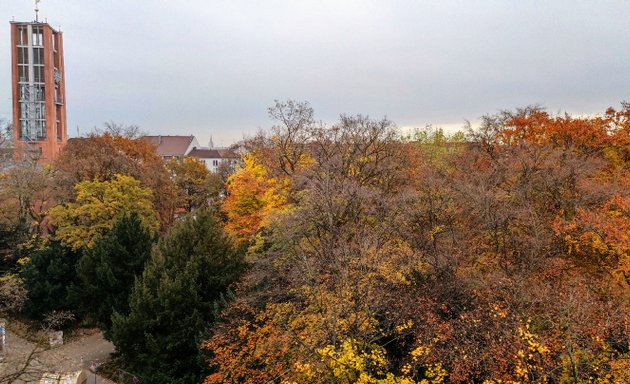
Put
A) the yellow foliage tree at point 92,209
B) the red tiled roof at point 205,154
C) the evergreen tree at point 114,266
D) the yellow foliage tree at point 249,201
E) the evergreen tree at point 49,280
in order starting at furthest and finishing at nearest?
the red tiled roof at point 205,154
the yellow foliage tree at point 92,209
the evergreen tree at point 49,280
the yellow foliage tree at point 249,201
the evergreen tree at point 114,266

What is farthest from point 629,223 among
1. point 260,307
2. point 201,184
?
point 201,184

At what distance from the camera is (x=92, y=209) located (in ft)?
78.0

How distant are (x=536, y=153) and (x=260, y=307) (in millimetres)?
12899

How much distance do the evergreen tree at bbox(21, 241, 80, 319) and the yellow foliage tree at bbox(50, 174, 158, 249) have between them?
982 mm

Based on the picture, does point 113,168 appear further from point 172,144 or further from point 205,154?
point 172,144

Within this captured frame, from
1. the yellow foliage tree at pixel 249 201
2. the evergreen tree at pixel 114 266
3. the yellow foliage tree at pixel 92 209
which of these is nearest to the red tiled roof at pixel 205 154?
the yellow foliage tree at pixel 92 209

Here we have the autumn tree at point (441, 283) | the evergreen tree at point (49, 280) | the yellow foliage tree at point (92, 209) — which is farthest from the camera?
the yellow foliage tree at point (92, 209)

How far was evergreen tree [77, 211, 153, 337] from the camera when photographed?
823 inches

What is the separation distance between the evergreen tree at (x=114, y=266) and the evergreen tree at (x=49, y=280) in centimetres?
200

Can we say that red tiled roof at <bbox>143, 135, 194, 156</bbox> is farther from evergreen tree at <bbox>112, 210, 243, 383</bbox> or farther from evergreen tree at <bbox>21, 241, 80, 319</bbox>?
evergreen tree at <bbox>112, 210, 243, 383</bbox>

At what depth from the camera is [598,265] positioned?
14.1 m

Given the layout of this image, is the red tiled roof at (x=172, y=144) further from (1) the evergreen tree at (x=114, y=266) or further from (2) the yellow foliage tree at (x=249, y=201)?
(1) the evergreen tree at (x=114, y=266)

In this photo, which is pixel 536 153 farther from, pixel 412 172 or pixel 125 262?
pixel 125 262

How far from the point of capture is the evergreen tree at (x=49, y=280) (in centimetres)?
2308
